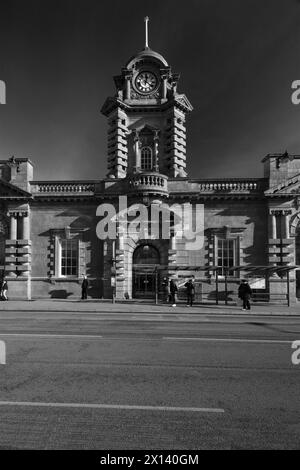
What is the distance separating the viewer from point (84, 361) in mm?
7824

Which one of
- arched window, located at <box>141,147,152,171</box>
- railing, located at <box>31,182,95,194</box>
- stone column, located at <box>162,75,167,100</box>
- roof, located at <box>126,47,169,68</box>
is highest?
roof, located at <box>126,47,169,68</box>

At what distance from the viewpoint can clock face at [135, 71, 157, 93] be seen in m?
30.1

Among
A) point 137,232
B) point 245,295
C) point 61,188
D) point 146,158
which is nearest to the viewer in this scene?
point 245,295

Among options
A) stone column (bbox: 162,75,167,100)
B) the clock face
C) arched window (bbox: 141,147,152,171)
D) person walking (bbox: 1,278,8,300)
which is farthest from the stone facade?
the clock face

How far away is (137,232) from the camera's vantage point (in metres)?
26.3

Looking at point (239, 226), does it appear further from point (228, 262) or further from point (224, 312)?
point (224, 312)

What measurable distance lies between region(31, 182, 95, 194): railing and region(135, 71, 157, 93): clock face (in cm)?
969

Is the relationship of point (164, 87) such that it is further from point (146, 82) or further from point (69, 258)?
point (69, 258)

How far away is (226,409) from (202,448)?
125 cm

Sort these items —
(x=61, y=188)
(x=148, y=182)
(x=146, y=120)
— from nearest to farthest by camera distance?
(x=148, y=182), (x=61, y=188), (x=146, y=120)

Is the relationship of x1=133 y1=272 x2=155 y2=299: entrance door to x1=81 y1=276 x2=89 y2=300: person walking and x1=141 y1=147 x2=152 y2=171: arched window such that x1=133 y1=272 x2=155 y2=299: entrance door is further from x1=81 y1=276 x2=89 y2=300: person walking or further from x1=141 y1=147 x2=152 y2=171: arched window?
x1=141 y1=147 x2=152 y2=171: arched window

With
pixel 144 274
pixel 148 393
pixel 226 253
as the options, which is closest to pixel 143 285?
pixel 144 274

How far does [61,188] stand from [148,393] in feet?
76.5
